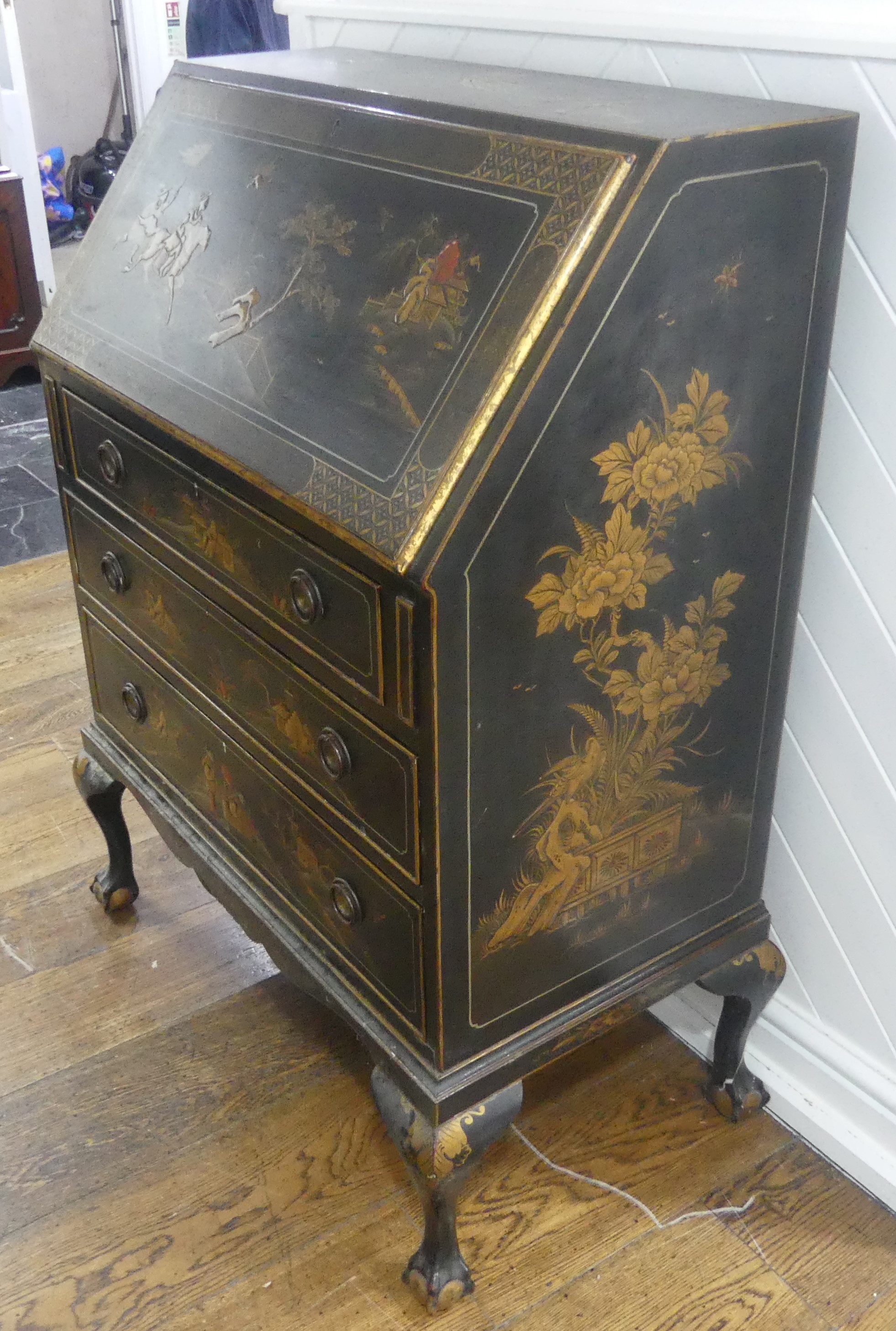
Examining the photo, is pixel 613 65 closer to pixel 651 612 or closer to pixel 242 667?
pixel 651 612

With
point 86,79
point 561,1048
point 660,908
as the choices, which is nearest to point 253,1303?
point 561,1048

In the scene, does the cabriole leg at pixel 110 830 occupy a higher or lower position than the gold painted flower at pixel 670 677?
lower

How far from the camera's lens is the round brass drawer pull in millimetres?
1260

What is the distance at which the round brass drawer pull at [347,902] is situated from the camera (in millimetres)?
1260

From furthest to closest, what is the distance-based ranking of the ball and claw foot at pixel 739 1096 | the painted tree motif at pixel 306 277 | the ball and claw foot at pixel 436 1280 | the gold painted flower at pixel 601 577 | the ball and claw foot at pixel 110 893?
the ball and claw foot at pixel 110 893
the ball and claw foot at pixel 739 1096
the ball and claw foot at pixel 436 1280
the painted tree motif at pixel 306 277
the gold painted flower at pixel 601 577

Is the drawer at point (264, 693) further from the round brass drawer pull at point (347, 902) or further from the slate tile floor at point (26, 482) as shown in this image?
the slate tile floor at point (26, 482)

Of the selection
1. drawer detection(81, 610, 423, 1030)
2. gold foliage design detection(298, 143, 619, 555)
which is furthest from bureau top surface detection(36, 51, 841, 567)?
drawer detection(81, 610, 423, 1030)

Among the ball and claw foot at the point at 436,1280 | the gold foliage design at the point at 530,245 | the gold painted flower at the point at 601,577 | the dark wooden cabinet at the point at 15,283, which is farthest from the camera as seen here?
the dark wooden cabinet at the point at 15,283

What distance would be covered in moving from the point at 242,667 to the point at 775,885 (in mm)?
728

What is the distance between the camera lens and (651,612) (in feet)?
3.78

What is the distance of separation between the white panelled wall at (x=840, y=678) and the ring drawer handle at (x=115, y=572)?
0.77 metres

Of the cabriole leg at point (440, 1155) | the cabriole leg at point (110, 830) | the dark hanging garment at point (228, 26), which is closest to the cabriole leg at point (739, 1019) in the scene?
the cabriole leg at point (440, 1155)

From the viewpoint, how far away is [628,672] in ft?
3.84

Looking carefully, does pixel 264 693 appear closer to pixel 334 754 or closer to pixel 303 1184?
pixel 334 754
